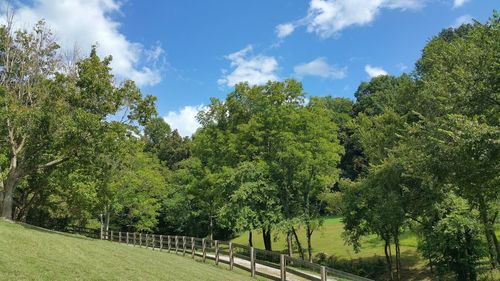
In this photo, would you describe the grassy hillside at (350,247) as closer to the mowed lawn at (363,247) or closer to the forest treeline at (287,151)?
the mowed lawn at (363,247)

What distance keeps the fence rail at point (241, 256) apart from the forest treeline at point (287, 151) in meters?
3.43

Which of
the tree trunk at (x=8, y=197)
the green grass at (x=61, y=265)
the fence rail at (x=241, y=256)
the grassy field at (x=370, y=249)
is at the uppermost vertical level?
the tree trunk at (x=8, y=197)

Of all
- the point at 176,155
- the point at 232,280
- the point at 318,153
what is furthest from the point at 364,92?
the point at 232,280

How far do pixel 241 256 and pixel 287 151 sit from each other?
11.8 m

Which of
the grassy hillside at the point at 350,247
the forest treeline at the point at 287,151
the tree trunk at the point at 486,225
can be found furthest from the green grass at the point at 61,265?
the grassy hillside at the point at 350,247

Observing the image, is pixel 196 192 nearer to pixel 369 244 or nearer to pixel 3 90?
pixel 369 244

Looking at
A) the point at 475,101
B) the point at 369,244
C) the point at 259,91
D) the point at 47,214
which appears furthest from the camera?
the point at 47,214

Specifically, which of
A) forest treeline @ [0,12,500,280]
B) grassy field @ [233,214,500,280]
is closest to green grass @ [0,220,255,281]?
forest treeline @ [0,12,500,280]

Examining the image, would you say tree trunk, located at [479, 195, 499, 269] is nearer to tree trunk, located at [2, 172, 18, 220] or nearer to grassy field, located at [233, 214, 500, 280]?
grassy field, located at [233, 214, 500, 280]

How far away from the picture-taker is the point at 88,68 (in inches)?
876

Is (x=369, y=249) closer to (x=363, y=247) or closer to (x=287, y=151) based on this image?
(x=363, y=247)

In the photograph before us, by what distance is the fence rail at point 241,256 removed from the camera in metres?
14.3

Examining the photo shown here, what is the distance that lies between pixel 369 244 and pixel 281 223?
1433 centimetres

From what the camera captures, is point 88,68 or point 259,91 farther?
point 259,91
